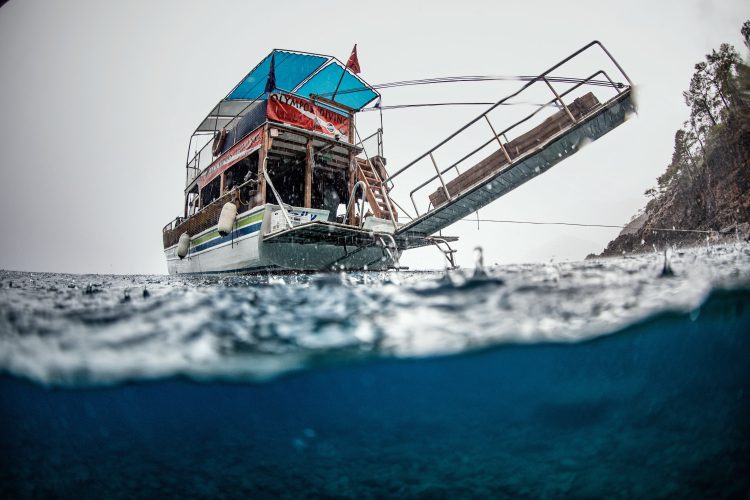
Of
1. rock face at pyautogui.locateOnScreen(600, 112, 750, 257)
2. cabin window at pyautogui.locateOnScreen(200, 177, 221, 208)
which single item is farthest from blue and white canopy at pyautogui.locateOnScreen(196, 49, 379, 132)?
rock face at pyautogui.locateOnScreen(600, 112, 750, 257)

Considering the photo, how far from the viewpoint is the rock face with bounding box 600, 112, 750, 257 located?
1886cm

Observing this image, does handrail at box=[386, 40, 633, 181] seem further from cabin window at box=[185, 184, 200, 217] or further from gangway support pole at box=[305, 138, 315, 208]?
cabin window at box=[185, 184, 200, 217]

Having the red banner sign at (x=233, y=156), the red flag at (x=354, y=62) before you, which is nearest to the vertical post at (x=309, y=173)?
the red banner sign at (x=233, y=156)

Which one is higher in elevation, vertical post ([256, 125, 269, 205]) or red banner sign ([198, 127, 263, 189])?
red banner sign ([198, 127, 263, 189])

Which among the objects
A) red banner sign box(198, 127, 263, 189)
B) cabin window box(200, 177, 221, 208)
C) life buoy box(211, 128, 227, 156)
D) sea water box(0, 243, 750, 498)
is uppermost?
life buoy box(211, 128, 227, 156)

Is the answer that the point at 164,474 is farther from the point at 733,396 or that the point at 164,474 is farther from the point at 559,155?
the point at 733,396

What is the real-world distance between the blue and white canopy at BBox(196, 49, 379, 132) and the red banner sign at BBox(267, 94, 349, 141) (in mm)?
518

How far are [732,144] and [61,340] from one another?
3400cm

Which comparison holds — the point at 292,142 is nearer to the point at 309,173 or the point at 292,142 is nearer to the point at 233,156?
→ the point at 309,173

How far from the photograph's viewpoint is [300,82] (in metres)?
12.7

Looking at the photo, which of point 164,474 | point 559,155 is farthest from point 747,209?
point 164,474

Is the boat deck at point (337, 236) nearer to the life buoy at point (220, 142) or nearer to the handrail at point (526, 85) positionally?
the handrail at point (526, 85)

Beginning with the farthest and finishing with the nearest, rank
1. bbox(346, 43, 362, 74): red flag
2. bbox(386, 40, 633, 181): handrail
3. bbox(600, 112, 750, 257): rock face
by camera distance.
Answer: bbox(600, 112, 750, 257): rock face
bbox(346, 43, 362, 74): red flag
bbox(386, 40, 633, 181): handrail

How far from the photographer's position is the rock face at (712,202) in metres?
18.9
